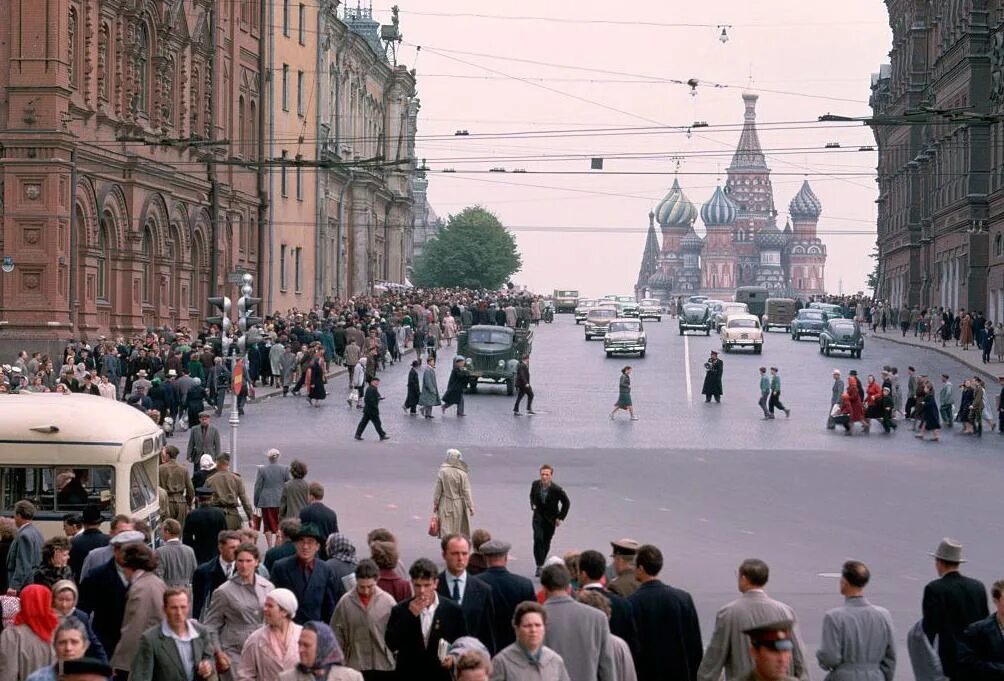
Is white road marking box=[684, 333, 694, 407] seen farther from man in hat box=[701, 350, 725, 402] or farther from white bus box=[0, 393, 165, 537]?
white bus box=[0, 393, 165, 537]

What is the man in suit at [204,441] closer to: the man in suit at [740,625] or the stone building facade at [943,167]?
the man in suit at [740,625]

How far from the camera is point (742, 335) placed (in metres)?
69.0

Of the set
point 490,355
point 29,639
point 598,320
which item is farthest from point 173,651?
point 598,320

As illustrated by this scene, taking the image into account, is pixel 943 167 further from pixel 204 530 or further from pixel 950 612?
pixel 950 612

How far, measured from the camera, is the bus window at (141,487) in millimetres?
18938

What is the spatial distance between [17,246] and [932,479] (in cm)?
2206

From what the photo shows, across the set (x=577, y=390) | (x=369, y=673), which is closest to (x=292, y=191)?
(x=577, y=390)

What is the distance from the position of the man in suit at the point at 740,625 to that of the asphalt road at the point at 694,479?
6.52m

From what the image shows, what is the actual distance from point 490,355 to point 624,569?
3894 centimetres

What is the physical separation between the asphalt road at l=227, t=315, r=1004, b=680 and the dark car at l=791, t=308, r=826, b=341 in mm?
22430

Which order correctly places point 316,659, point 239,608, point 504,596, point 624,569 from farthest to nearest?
point 624,569 < point 239,608 < point 504,596 < point 316,659

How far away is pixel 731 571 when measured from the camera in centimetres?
2123

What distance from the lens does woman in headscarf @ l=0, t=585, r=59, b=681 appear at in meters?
10.9

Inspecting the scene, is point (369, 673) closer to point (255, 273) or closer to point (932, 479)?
point (932, 479)
